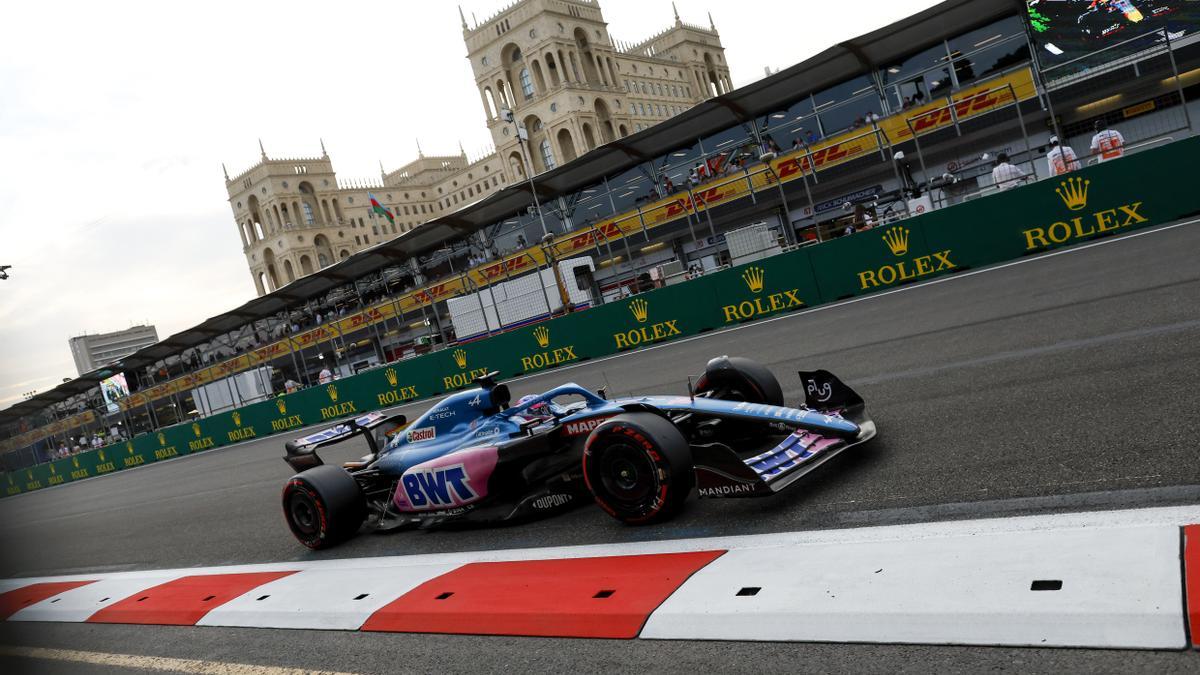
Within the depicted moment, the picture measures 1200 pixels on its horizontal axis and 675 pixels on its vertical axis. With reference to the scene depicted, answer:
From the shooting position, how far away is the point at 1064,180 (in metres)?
14.0

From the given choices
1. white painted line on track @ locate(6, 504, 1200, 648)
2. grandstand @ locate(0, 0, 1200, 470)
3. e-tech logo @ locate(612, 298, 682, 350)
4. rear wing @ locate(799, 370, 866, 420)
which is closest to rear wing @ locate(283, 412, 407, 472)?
white painted line on track @ locate(6, 504, 1200, 648)

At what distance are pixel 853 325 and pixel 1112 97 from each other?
19.8 meters

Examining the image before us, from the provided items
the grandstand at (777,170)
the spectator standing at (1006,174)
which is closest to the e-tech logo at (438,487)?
the grandstand at (777,170)

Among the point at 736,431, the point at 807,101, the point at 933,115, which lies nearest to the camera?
the point at 736,431

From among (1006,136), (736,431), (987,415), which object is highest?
(1006,136)

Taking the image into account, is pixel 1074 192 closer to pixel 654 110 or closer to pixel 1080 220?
pixel 1080 220

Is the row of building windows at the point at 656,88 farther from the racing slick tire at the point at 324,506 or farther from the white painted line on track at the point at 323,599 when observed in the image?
the white painted line on track at the point at 323,599

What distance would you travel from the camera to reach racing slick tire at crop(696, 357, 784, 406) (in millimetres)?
6445

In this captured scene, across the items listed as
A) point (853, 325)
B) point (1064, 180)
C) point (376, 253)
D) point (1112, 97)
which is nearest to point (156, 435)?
point (376, 253)

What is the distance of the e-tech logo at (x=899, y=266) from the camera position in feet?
50.0

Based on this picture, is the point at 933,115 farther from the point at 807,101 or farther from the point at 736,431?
the point at 736,431

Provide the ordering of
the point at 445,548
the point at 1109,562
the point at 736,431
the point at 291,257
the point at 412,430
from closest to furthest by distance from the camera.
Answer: the point at 1109,562 < the point at 736,431 < the point at 445,548 < the point at 412,430 < the point at 291,257

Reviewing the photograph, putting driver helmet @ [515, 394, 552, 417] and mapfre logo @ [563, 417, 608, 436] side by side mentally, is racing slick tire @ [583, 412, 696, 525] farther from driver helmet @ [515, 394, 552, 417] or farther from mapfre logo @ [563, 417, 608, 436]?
driver helmet @ [515, 394, 552, 417]

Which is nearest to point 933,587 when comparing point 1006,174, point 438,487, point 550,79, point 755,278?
point 438,487
